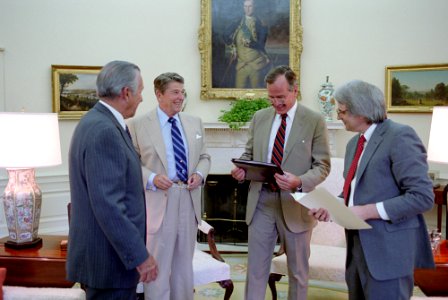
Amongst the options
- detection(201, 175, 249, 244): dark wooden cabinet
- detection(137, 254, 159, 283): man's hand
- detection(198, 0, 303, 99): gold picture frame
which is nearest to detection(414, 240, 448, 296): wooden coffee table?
detection(137, 254, 159, 283): man's hand

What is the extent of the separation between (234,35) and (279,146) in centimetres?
335

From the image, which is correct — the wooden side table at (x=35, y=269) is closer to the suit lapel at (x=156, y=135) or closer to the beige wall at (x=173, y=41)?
the suit lapel at (x=156, y=135)

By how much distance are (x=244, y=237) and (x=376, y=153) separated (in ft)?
14.2

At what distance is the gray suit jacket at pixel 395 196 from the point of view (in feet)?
6.66

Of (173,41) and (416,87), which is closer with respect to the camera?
(416,87)

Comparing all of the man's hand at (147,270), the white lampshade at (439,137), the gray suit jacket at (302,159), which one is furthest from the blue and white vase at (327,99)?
the man's hand at (147,270)

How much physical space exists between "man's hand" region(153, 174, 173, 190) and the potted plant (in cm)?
284

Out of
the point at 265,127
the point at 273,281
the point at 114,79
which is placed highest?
the point at 114,79

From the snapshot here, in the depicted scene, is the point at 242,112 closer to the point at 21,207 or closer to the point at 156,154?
the point at 156,154

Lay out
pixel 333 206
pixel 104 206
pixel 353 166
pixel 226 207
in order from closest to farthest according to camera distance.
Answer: pixel 104 206, pixel 333 206, pixel 353 166, pixel 226 207

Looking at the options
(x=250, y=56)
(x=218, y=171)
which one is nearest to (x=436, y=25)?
(x=250, y=56)

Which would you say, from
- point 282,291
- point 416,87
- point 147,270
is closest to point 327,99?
point 416,87

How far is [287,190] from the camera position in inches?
121

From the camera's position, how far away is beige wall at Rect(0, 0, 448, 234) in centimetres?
583
